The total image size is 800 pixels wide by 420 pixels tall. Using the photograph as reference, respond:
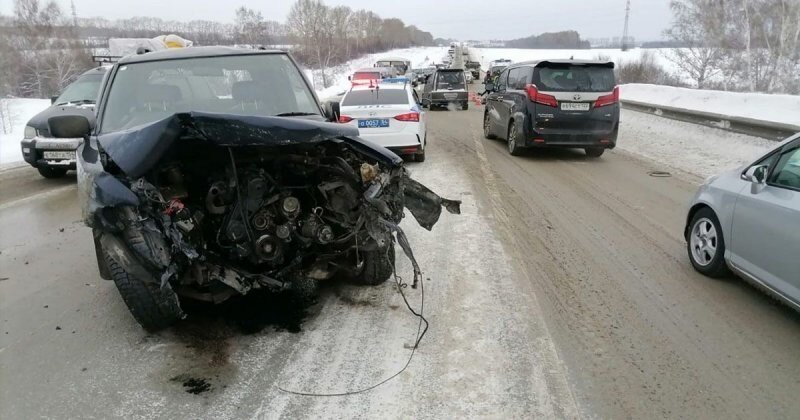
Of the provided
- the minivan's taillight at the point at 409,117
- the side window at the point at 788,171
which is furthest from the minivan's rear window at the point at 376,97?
the side window at the point at 788,171

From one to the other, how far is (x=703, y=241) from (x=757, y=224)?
2.83 feet

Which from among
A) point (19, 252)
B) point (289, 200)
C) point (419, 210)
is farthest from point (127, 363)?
point (19, 252)

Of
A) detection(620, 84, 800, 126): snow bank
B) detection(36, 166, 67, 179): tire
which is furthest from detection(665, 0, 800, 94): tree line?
detection(36, 166, 67, 179): tire

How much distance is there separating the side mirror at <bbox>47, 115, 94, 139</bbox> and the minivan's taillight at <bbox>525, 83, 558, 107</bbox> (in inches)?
326

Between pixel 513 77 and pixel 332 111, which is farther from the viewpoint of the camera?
pixel 513 77

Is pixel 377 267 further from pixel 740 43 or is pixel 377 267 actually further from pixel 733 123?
pixel 740 43

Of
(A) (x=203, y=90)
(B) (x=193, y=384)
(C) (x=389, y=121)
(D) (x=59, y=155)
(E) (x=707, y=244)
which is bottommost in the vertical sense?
(B) (x=193, y=384)

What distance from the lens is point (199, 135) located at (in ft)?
10.6

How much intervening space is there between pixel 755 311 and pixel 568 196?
12.8 feet

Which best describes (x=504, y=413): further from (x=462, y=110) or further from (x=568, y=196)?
(x=462, y=110)

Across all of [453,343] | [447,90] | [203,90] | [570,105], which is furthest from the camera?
[447,90]

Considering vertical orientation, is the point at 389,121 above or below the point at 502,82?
below

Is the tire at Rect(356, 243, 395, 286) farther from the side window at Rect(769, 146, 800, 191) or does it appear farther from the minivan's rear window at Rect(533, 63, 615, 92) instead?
the minivan's rear window at Rect(533, 63, 615, 92)

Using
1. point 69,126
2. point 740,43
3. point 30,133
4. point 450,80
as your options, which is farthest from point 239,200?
point 740,43
